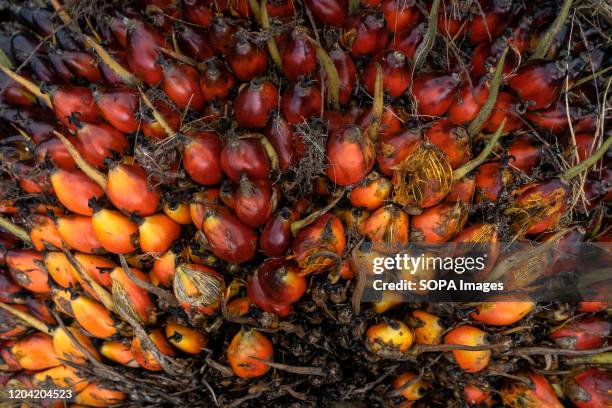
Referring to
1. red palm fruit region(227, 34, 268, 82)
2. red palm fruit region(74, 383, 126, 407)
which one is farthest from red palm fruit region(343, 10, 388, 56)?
red palm fruit region(74, 383, 126, 407)

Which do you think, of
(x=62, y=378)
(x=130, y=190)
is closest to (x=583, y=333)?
(x=130, y=190)

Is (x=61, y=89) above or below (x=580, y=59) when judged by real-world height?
above

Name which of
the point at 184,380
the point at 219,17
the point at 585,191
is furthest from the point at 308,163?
the point at 585,191

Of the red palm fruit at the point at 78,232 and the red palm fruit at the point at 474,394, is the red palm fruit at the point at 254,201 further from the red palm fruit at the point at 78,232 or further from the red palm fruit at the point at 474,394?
the red palm fruit at the point at 474,394

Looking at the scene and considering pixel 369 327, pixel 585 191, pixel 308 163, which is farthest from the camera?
pixel 585 191

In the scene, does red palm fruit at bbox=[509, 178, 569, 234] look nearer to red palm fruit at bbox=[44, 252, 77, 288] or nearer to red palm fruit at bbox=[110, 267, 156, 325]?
red palm fruit at bbox=[110, 267, 156, 325]

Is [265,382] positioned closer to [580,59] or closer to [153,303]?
[153,303]

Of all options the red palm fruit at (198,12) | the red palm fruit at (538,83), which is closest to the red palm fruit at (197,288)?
the red palm fruit at (198,12)

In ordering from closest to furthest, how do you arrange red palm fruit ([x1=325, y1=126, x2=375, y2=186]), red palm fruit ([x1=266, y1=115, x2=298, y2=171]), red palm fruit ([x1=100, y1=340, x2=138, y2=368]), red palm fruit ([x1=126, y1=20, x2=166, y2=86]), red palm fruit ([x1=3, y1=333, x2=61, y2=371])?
red palm fruit ([x1=325, y1=126, x2=375, y2=186]) < red palm fruit ([x1=266, y1=115, x2=298, y2=171]) < red palm fruit ([x1=126, y1=20, x2=166, y2=86]) < red palm fruit ([x1=100, y1=340, x2=138, y2=368]) < red palm fruit ([x1=3, y1=333, x2=61, y2=371])
